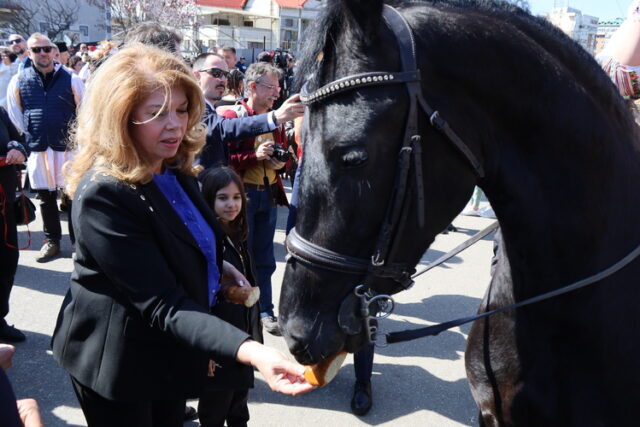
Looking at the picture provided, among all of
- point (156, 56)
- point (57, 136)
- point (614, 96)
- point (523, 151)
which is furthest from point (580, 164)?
point (57, 136)

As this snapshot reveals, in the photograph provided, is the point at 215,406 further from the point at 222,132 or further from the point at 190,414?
the point at 222,132

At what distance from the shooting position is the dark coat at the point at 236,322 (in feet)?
6.40

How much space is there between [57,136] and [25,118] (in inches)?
16.4

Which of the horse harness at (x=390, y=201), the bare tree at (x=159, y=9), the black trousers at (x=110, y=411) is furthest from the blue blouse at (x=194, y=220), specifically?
the bare tree at (x=159, y=9)

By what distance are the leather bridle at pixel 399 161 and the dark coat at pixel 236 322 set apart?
0.46m

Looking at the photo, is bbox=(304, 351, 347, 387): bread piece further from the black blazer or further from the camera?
the camera

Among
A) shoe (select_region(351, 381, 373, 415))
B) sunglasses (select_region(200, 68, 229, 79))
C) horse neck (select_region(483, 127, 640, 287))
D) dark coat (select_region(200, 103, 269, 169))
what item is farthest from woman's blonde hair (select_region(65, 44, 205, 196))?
sunglasses (select_region(200, 68, 229, 79))

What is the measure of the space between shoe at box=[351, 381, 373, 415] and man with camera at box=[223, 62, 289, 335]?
103 centimetres

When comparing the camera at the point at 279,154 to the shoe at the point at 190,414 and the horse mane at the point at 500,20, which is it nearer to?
the shoe at the point at 190,414

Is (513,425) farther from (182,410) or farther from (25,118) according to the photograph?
(25,118)

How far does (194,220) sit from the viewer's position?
1928mm

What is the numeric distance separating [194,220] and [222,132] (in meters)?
1.94

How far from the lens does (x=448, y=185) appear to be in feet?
4.63

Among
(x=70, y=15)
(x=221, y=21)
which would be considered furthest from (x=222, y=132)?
(x=221, y=21)
